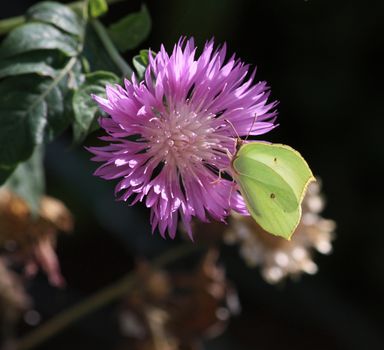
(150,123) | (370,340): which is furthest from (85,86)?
(370,340)

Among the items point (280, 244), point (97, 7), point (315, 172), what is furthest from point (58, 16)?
point (315, 172)

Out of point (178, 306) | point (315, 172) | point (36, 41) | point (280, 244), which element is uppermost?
point (36, 41)

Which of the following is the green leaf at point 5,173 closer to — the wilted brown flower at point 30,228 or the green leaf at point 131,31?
the green leaf at point 131,31

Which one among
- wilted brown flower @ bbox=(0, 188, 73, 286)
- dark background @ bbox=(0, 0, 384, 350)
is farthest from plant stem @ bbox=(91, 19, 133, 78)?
dark background @ bbox=(0, 0, 384, 350)

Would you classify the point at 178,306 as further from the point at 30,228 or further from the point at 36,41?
the point at 36,41

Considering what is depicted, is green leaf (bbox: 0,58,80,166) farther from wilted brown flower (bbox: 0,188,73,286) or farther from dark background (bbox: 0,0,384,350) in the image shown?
dark background (bbox: 0,0,384,350)

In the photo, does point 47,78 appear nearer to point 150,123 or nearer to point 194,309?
point 150,123
